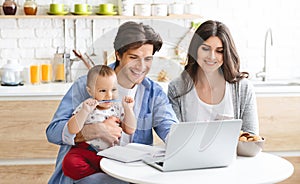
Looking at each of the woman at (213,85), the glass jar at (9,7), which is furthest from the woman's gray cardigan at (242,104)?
the glass jar at (9,7)

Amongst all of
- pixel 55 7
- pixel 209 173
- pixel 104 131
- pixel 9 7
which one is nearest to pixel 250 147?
pixel 209 173

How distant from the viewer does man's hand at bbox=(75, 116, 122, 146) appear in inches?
90.3

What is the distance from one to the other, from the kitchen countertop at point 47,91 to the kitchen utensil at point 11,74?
0.06 meters

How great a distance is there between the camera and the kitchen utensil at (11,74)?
12.3 feet

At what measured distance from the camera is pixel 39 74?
156 inches

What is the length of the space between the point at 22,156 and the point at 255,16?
1.87 metres

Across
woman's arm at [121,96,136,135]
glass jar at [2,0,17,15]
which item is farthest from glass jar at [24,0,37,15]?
woman's arm at [121,96,136,135]

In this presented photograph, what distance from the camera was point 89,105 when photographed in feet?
7.26

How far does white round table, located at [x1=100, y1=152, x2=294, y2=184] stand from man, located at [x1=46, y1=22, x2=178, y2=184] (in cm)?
18

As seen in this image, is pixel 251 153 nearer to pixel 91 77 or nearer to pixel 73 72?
pixel 91 77

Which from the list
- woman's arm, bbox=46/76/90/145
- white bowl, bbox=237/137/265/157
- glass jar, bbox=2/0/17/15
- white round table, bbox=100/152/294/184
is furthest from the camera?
glass jar, bbox=2/0/17/15

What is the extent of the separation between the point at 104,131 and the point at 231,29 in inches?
82.5

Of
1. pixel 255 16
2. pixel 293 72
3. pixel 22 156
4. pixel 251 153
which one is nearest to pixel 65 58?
pixel 22 156

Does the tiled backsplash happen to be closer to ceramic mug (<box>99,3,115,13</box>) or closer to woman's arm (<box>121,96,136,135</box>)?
ceramic mug (<box>99,3,115,13</box>)
